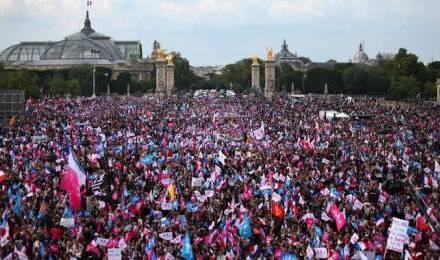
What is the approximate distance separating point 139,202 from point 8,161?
33.9ft

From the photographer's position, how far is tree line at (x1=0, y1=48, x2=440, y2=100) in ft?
379

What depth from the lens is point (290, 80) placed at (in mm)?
154250

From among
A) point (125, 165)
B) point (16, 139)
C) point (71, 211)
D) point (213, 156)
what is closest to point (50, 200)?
point (71, 211)

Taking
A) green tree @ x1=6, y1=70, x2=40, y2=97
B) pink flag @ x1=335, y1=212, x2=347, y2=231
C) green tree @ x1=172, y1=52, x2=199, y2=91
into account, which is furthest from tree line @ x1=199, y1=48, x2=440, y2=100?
pink flag @ x1=335, y1=212, x2=347, y2=231

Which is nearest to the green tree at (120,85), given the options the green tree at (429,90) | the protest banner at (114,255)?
the green tree at (429,90)

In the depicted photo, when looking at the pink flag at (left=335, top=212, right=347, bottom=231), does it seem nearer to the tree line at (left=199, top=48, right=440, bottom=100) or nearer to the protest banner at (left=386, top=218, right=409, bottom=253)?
the protest banner at (left=386, top=218, right=409, bottom=253)

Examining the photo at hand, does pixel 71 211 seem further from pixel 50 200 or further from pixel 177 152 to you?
pixel 177 152

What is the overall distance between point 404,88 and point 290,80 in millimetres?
42080

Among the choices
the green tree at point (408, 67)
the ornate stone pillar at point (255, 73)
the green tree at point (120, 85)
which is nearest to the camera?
the green tree at point (408, 67)

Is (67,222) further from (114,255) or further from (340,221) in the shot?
(340,221)

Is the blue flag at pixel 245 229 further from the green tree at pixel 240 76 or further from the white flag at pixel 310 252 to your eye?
the green tree at pixel 240 76

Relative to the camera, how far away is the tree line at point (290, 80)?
11544cm

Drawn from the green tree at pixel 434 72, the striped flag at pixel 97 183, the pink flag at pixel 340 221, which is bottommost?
the pink flag at pixel 340 221

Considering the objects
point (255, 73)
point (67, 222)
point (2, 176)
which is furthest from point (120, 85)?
point (67, 222)
